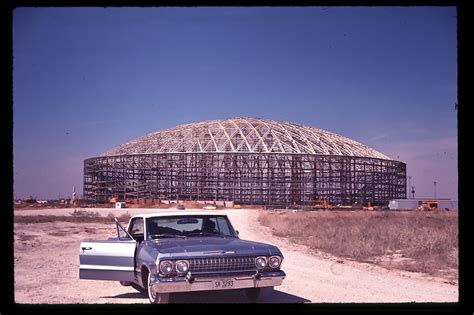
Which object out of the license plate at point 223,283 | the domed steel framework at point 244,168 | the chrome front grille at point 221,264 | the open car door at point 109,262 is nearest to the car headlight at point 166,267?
the chrome front grille at point 221,264

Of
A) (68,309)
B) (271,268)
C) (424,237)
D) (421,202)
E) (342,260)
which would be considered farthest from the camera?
(421,202)

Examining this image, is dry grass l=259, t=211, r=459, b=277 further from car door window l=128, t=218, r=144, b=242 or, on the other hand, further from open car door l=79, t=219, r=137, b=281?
open car door l=79, t=219, r=137, b=281

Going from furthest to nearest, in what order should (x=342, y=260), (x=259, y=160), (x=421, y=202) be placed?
1. (x=421, y=202)
2. (x=259, y=160)
3. (x=342, y=260)

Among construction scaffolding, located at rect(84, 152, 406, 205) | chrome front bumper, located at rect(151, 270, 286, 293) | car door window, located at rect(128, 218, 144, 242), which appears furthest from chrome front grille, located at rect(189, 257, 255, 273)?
construction scaffolding, located at rect(84, 152, 406, 205)

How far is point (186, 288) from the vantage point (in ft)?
25.6

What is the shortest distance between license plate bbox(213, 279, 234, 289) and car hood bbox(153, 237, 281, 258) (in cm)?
39

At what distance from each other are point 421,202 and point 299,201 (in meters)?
15.4

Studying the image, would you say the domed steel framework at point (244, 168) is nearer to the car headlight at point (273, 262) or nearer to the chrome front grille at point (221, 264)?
the car headlight at point (273, 262)

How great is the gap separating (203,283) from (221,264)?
0.39m

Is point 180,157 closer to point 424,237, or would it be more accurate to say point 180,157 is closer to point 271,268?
point 424,237

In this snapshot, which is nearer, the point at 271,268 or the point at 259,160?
the point at 271,268

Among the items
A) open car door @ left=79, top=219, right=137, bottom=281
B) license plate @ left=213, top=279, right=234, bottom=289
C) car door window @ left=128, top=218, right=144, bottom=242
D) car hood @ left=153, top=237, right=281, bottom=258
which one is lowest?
license plate @ left=213, top=279, right=234, bottom=289

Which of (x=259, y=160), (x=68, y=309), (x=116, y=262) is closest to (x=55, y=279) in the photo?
(x=116, y=262)

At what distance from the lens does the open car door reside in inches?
343
